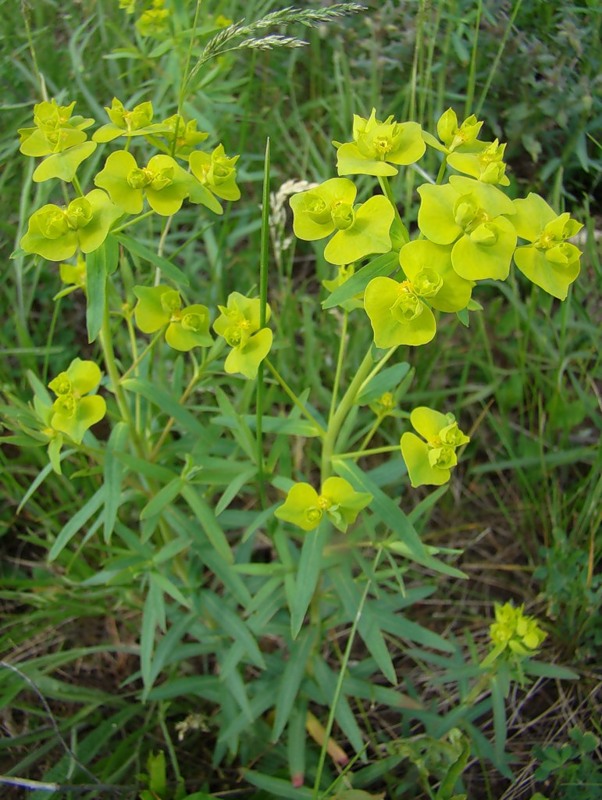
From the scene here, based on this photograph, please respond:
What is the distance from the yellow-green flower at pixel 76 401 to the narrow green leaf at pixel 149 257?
245 mm

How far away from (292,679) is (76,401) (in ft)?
2.83

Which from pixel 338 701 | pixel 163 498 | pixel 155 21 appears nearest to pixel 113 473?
pixel 163 498

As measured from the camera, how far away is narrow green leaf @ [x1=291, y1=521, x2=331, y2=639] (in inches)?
58.4

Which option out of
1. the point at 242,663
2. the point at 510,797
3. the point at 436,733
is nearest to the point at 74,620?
the point at 242,663

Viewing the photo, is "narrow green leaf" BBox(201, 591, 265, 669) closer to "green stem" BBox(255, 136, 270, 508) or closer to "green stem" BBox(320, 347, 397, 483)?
"green stem" BBox(255, 136, 270, 508)

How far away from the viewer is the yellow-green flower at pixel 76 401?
4.81 ft

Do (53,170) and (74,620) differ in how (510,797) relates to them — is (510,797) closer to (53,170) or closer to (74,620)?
(74,620)

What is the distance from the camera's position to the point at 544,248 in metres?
1.22

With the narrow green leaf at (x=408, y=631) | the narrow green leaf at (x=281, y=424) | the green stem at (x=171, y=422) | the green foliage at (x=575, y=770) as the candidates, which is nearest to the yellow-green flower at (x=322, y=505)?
the narrow green leaf at (x=281, y=424)

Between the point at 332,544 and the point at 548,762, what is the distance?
2.35ft

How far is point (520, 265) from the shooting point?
1.23m

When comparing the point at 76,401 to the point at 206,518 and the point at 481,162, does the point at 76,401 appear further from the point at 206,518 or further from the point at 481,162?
the point at 481,162

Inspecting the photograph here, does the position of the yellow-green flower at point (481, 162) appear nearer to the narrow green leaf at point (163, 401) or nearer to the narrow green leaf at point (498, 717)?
the narrow green leaf at point (163, 401)

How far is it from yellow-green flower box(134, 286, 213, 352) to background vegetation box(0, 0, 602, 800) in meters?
0.35
